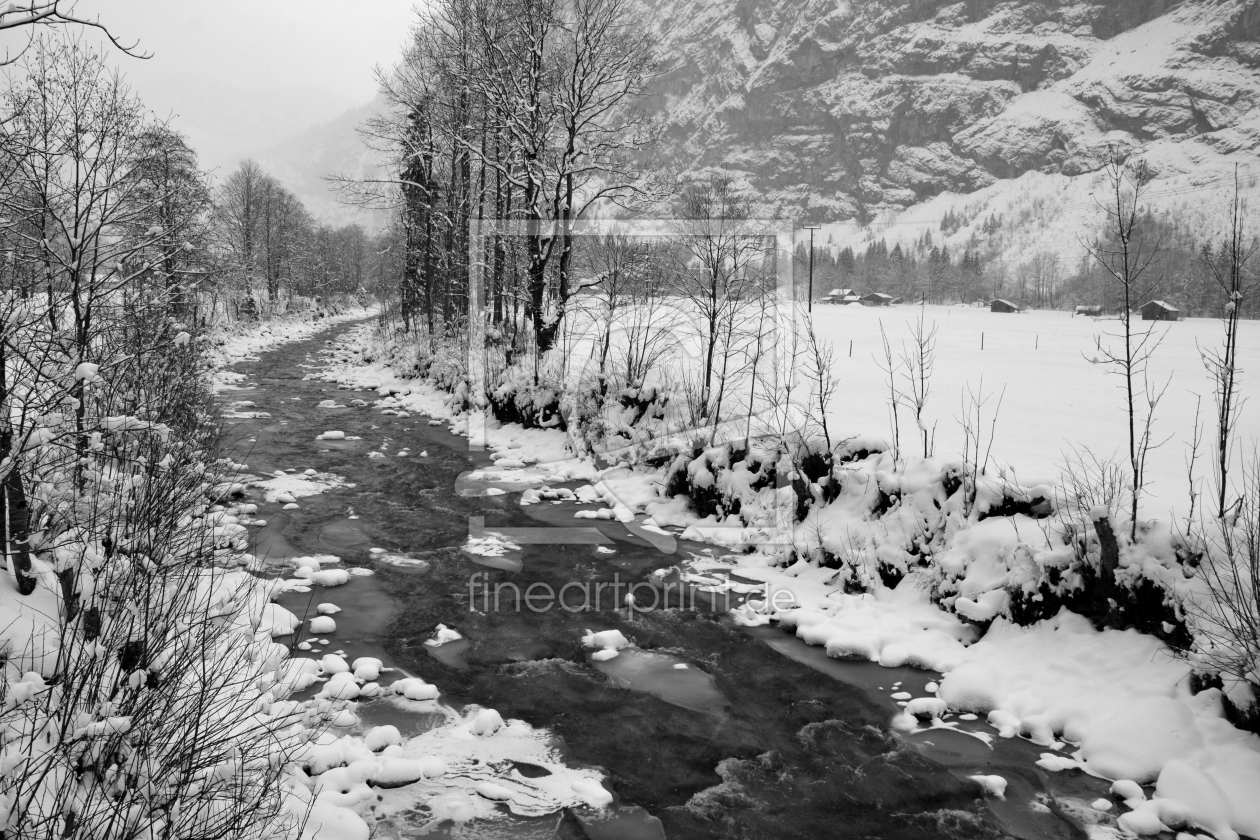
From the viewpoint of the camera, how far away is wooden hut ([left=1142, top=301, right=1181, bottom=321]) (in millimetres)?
50866

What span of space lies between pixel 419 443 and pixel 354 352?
21.6 meters

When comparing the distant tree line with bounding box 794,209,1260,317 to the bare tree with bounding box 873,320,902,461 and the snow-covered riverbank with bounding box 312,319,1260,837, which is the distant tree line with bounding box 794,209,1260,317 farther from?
the snow-covered riverbank with bounding box 312,319,1260,837

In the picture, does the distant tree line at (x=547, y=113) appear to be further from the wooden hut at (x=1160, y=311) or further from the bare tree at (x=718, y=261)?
the wooden hut at (x=1160, y=311)

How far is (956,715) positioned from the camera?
655cm

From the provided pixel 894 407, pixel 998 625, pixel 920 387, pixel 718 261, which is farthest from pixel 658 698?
pixel 920 387

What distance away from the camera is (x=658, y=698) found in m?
6.67

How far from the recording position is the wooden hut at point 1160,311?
5087cm

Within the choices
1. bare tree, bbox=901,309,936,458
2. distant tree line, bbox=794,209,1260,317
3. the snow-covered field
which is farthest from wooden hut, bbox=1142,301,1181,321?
bare tree, bbox=901,309,936,458

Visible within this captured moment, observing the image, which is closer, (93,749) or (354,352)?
(93,749)

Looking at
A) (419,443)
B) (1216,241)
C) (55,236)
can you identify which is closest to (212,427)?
(55,236)

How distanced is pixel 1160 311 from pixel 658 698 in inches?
2368

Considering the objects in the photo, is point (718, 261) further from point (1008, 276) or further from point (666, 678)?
point (1008, 276)

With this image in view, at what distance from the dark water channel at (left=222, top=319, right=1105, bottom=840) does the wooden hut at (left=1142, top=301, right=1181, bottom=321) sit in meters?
54.0

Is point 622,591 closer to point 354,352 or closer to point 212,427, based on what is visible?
point 212,427
